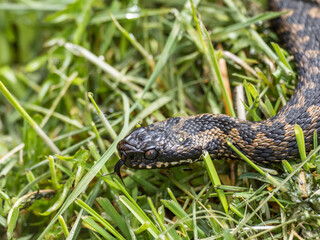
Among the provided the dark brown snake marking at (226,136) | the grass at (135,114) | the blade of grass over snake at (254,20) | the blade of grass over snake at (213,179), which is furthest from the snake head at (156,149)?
the blade of grass over snake at (254,20)

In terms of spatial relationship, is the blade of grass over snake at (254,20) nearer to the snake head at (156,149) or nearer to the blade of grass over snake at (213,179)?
the snake head at (156,149)

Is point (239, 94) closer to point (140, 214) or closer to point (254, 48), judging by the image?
point (254, 48)

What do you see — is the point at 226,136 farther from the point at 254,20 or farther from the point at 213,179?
the point at 254,20

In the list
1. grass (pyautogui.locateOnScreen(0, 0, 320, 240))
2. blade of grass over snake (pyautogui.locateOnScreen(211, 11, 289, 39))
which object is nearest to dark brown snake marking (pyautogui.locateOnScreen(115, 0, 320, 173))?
grass (pyautogui.locateOnScreen(0, 0, 320, 240))

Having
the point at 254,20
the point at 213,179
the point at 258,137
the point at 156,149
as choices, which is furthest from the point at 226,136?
the point at 254,20

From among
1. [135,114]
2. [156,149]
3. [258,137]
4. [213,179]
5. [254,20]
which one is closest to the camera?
[213,179]

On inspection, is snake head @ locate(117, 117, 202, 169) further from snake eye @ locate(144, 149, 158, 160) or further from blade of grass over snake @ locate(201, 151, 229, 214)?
blade of grass over snake @ locate(201, 151, 229, 214)

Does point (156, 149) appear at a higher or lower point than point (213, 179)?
higher
